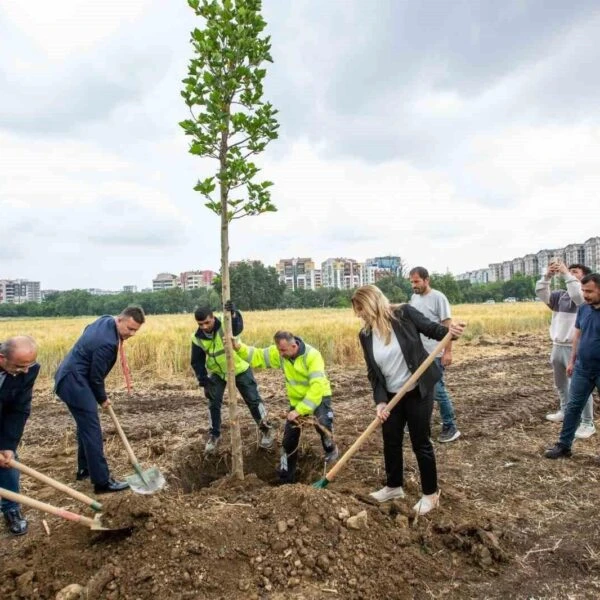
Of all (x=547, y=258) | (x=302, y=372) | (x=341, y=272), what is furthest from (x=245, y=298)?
(x=341, y=272)

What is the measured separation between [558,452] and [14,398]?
534 cm

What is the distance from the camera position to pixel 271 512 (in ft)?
12.1

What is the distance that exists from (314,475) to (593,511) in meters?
2.61

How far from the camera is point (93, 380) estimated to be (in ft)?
15.2

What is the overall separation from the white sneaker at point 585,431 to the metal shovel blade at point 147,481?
480cm

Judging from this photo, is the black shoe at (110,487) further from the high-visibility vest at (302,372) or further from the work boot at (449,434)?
the work boot at (449,434)

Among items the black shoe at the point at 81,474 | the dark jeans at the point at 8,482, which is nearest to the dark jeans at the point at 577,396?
the black shoe at the point at 81,474

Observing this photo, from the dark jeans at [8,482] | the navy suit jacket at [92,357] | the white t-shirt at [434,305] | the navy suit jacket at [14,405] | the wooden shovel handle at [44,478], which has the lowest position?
the dark jeans at [8,482]

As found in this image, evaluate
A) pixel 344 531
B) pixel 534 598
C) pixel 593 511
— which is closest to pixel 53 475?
pixel 344 531

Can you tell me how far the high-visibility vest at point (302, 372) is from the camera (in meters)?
4.91

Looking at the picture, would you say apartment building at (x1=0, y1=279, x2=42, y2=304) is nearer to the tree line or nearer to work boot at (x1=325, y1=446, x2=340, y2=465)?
the tree line

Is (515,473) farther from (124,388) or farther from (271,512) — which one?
(124,388)

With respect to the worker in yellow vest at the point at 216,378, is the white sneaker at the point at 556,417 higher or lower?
lower

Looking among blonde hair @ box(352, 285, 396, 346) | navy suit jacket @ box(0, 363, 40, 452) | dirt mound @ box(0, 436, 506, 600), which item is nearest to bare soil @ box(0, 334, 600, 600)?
dirt mound @ box(0, 436, 506, 600)
